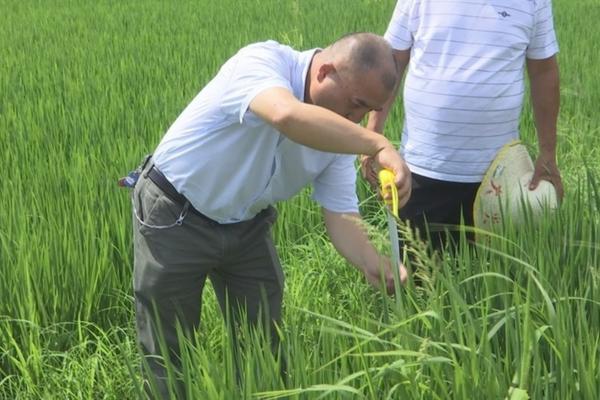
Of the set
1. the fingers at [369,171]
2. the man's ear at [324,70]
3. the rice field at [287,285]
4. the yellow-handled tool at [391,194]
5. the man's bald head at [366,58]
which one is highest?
the man's bald head at [366,58]

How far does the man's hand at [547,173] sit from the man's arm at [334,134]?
93 cm

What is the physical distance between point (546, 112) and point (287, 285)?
958mm

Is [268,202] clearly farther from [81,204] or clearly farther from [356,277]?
[81,204]

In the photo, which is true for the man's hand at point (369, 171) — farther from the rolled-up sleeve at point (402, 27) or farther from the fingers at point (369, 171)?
the rolled-up sleeve at point (402, 27)

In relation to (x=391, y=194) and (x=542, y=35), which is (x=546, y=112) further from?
(x=391, y=194)

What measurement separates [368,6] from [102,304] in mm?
7815

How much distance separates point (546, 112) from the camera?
2.29 m

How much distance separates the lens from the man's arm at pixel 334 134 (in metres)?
1.41

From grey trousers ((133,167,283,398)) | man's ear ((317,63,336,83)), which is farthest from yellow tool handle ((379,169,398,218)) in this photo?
grey trousers ((133,167,283,398))

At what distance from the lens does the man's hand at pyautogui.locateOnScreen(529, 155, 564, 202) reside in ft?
7.35

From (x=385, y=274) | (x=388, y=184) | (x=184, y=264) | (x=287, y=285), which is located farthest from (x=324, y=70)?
(x=287, y=285)

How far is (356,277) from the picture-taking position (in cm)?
260

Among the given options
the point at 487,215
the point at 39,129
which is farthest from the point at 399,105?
the point at 487,215

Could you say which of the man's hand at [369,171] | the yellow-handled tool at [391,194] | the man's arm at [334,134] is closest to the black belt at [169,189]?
the man's hand at [369,171]
